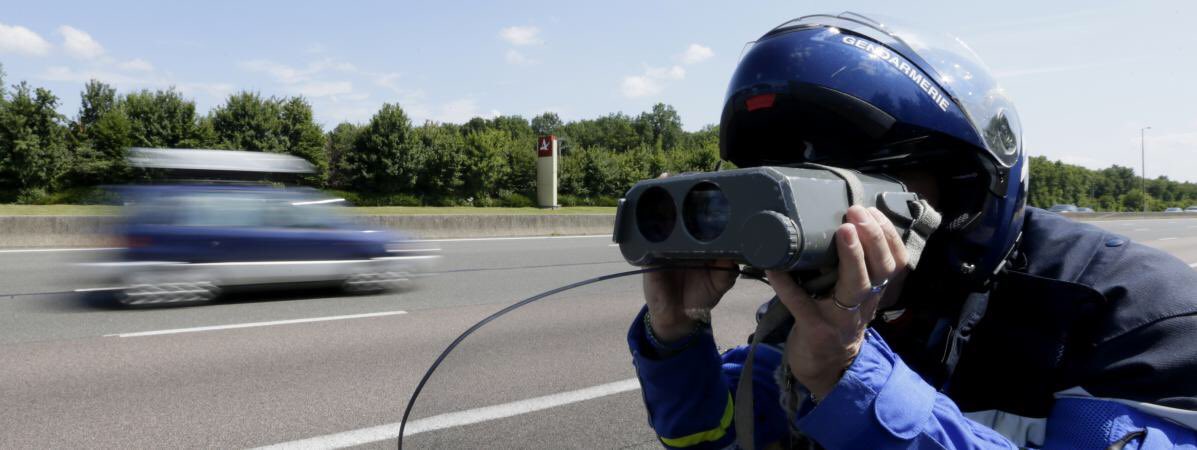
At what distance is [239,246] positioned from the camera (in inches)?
336

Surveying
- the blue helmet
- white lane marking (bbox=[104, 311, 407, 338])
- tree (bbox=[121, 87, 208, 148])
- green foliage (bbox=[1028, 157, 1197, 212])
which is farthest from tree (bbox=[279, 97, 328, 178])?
green foliage (bbox=[1028, 157, 1197, 212])

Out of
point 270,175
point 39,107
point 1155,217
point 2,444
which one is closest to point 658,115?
point 1155,217

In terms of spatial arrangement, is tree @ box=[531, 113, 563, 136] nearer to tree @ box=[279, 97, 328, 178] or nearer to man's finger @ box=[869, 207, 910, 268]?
tree @ box=[279, 97, 328, 178]

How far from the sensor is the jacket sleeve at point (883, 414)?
92 centimetres

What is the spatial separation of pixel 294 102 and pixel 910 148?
53047 millimetres

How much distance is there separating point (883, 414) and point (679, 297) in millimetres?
366

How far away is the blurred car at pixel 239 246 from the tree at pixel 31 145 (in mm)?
38478

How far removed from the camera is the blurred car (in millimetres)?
8008

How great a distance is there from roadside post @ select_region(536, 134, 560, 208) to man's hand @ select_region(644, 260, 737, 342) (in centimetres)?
3136

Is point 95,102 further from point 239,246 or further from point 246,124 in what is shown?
point 239,246

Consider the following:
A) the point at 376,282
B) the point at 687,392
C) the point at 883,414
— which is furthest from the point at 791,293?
the point at 376,282

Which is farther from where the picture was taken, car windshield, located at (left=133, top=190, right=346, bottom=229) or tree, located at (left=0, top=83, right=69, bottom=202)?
tree, located at (left=0, top=83, right=69, bottom=202)

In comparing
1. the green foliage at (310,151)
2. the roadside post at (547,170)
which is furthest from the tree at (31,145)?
the roadside post at (547,170)

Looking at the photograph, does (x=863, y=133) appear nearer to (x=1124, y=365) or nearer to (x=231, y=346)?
(x=1124, y=365)
